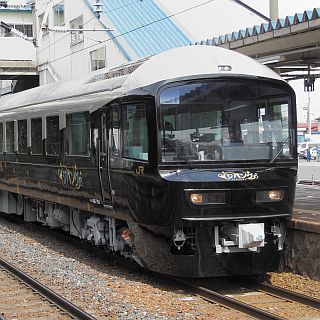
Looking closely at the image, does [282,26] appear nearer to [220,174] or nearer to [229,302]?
[220,174]

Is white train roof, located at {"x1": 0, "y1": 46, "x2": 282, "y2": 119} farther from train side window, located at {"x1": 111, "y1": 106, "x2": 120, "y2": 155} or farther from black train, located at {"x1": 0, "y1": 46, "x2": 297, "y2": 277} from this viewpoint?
train side window, located at {"x1": 111, "y1": 106, "x2": 120, "y2": 155}

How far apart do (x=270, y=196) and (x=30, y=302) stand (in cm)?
329

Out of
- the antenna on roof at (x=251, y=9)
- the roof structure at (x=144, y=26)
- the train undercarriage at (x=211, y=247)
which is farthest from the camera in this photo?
the antenna on roof at (x=251, y=9)

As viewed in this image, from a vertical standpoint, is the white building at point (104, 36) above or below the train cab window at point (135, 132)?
above

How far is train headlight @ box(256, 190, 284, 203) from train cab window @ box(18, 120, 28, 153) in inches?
264

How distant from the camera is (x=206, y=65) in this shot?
347 inches

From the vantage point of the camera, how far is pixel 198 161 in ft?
27.4

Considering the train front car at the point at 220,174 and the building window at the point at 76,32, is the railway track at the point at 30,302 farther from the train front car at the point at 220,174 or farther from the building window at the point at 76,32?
the building window at the point at 76,32

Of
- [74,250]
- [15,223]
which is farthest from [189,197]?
[15,223]

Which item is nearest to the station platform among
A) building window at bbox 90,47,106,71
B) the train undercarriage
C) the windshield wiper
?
the train undercarriage

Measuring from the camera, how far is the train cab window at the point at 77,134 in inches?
409

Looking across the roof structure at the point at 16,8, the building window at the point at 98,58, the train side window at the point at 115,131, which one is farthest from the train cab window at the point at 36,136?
the roof structure at the point at 16,8

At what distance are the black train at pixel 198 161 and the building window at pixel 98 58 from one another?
82.6 feet

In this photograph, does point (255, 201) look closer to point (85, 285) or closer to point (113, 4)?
point (85, 285)
